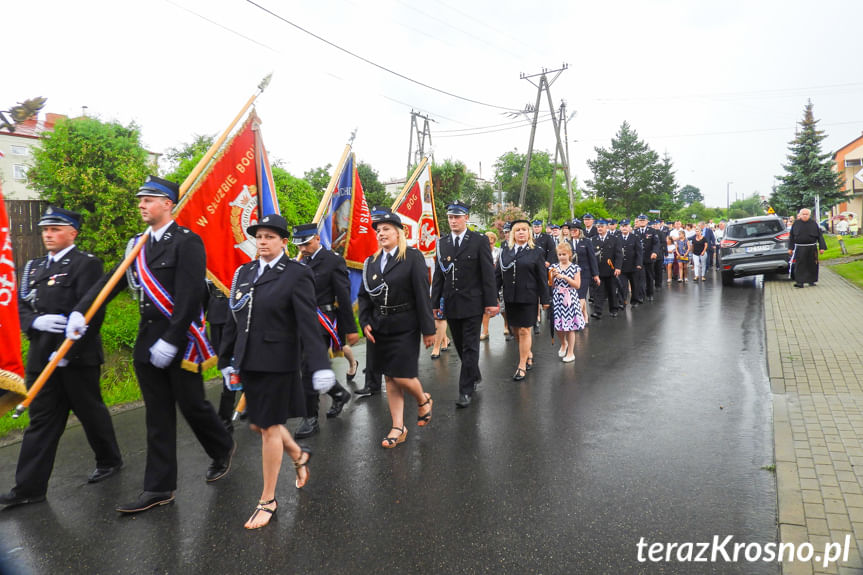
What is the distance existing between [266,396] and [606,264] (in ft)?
31.4

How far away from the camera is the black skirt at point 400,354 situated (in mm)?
4789

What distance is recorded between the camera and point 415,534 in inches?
133

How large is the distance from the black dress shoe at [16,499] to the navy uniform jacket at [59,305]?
2.77 feet

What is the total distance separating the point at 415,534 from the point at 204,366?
6.07 ft

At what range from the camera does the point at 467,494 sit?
3.88 m

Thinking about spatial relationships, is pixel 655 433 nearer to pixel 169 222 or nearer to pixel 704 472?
pixel 704 472

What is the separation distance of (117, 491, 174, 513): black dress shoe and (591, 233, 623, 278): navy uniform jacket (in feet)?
32.0

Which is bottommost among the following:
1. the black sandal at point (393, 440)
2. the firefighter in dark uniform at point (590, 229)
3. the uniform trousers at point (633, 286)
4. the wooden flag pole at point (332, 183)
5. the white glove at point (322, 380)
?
the black sandal at point (393, 440)

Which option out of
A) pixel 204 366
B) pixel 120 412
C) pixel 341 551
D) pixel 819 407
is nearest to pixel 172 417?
pixel 204 366

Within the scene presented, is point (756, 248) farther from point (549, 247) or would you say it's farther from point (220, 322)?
point (220, 322)

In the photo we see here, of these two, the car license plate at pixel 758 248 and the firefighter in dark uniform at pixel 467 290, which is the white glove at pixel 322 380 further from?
the car license plate at pixel 758 248

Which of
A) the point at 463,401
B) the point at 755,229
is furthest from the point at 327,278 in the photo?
the point at 755,229

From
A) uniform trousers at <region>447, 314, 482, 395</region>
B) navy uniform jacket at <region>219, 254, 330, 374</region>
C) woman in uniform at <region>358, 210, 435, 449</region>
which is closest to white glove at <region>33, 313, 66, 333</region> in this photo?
navy uniform jacket at <region>219, 254, 330, 374</region>

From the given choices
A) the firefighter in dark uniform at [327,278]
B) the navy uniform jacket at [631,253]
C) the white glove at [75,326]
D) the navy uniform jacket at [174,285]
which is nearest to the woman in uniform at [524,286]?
the firefighter in dark uniform at [327,278]
